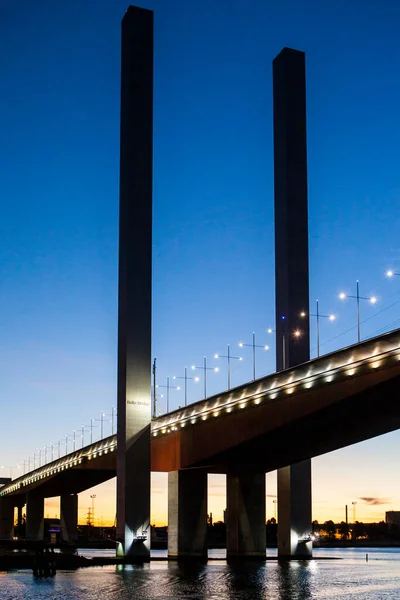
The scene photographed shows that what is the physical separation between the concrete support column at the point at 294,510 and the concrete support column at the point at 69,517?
2446 inches

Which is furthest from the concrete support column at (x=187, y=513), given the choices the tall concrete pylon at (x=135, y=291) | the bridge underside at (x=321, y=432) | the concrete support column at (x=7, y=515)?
the concrete support column at (x=7, y=515)

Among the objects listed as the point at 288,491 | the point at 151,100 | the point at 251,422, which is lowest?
the point at 288,491

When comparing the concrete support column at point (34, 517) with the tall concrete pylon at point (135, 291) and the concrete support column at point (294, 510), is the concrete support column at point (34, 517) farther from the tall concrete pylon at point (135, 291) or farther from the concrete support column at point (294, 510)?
the tall concrete pylon at point (135, 291)

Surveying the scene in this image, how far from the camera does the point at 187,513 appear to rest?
244 feet

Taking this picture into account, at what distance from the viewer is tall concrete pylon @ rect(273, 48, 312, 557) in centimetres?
6926

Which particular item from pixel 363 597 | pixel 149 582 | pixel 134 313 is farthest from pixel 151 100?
pixel 363 597

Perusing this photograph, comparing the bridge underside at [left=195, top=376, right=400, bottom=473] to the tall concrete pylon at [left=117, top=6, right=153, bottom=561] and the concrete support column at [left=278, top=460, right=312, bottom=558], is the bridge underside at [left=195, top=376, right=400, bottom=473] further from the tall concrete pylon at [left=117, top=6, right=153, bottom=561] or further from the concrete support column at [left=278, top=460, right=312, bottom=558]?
the tall concrete pylon at [left=117, top=6, right=153, bottom=561]

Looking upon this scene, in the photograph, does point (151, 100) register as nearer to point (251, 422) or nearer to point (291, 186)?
point (291, 186)

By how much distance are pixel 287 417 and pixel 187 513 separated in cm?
2209

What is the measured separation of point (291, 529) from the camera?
69.2 meters

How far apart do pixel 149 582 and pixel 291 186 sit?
114ft

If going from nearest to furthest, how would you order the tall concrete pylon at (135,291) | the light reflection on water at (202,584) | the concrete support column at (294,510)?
the light reflection on water at (202,584), the tall concrete pylon at (135,291), the concrete support column at (294,510)

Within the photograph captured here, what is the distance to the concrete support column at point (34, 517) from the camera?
132 meters

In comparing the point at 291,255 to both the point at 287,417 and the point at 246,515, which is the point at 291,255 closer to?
the point at 287,417
